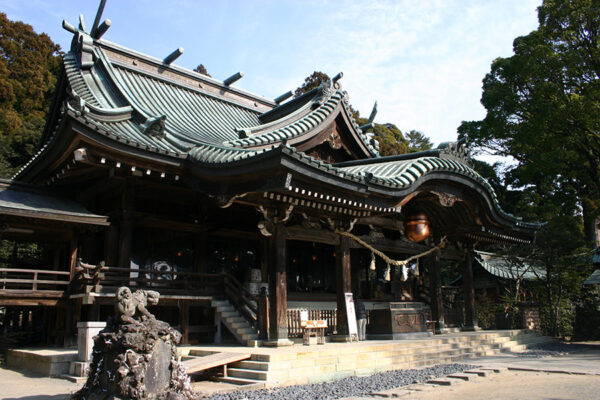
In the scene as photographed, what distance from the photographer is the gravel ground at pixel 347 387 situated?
7.53 metres

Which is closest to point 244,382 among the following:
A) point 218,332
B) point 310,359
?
point 310,359

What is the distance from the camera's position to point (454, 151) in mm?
14555

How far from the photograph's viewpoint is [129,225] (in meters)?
12.4

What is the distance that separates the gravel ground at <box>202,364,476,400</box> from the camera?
7.53 m

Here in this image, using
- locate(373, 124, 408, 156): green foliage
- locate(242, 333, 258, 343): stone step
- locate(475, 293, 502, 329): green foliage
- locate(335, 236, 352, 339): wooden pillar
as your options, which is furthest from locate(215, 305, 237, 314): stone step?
locate(373, 124, 408, 156): green foliage

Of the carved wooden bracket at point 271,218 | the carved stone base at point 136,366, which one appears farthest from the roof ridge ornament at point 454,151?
the carved stone base at point 136,366

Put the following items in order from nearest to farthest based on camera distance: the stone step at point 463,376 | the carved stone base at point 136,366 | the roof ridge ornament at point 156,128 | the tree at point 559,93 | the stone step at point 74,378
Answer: the carved stone base at point 136,366
the stone step at point 74,378
the stone step at point 463,376
the roof ridge ornament at point 156,128
the tree at point 559,93

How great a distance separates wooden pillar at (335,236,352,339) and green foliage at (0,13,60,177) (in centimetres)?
2100

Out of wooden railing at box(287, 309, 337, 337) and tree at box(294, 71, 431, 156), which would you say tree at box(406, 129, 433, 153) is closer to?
tree at box(294, 71, 431, 156)

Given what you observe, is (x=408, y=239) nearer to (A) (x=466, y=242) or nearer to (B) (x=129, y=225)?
(A) (x=466, y=242)

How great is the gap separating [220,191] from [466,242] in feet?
34.7

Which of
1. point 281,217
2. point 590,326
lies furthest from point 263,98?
point 590,326

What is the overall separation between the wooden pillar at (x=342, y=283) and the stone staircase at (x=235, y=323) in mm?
2646

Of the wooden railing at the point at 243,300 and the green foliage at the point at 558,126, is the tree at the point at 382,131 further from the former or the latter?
the wooden railing at the point at 243,300
